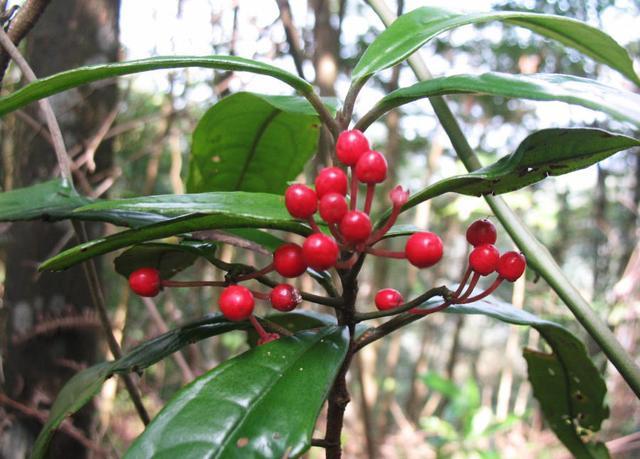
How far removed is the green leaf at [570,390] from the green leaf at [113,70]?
44cm

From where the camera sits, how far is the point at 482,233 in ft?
1.90

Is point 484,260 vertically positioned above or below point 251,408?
above

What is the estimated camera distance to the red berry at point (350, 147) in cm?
51

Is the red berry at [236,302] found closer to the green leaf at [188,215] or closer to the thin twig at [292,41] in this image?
the green leaf at [188,215]

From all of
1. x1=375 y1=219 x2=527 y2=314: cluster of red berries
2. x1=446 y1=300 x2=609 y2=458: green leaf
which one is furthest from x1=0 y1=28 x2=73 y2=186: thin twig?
x1=446 y1=300 x2=609 y2=458: green leaf

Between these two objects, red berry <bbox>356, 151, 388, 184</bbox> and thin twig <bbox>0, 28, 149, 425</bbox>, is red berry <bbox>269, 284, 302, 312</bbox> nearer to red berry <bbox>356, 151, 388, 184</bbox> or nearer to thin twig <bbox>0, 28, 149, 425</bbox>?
red berry <bbox>356, 151, 388, 184</bbox>

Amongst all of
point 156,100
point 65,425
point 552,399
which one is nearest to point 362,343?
point 552,399

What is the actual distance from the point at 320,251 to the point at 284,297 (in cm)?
9

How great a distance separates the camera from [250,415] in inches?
18.8

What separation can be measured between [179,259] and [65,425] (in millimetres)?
773

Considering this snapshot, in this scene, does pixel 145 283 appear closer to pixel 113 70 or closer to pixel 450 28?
pixel 113 70

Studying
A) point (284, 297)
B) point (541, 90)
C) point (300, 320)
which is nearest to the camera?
point (541, 90)

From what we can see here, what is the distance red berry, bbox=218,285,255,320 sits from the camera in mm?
533

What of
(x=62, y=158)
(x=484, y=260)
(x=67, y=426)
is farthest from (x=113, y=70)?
(x=67, y=426)
